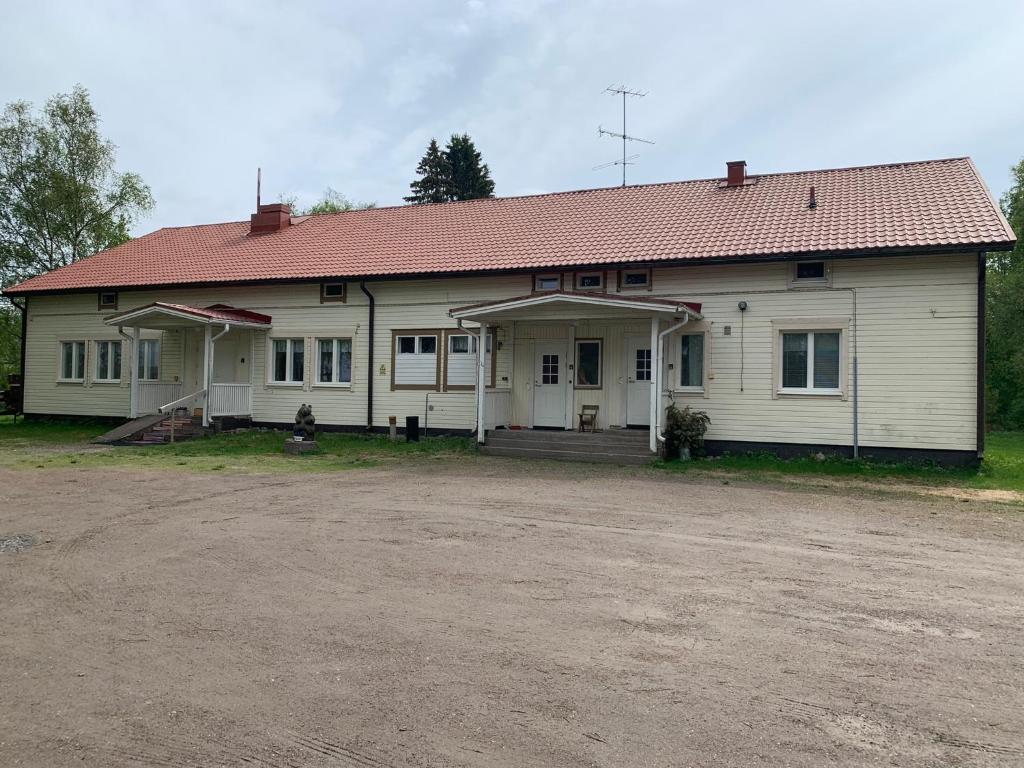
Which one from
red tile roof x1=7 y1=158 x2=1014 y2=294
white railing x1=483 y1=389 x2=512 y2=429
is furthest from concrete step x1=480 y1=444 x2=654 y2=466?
red tile roof x1=7 y1=158 x2=1014 y2=294

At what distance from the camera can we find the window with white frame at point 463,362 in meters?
17.0

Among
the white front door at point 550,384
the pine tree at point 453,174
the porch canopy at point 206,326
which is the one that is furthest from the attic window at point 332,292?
the pine tree at point 453,174

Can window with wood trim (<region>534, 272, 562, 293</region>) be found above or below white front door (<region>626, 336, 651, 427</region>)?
above

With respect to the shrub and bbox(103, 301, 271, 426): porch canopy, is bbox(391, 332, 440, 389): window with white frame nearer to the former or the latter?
bbox(103, 301, 271, 426): porch canopy

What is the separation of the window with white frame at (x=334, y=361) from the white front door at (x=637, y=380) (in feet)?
22.7

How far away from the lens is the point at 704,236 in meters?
15.9

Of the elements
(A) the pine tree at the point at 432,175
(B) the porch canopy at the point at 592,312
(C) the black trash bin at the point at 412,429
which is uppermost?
(A) the pine tree at the point at 432,175

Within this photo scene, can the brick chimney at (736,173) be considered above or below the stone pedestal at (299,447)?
above

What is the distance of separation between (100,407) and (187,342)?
350cm

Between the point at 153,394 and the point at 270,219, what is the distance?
657 centimetres

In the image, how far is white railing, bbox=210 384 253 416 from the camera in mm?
18141

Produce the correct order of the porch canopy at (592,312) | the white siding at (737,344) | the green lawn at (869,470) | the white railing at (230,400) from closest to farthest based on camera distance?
the green lawn at (869,470) → the white siding at (737,344) → the porch canopy at (592,312) → the white railing at (230,400)

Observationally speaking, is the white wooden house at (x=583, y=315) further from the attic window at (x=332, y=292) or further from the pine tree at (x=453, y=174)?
the pine tree at (x=453, y=174)

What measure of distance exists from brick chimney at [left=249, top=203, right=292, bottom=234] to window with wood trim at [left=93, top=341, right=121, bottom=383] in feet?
17.3
